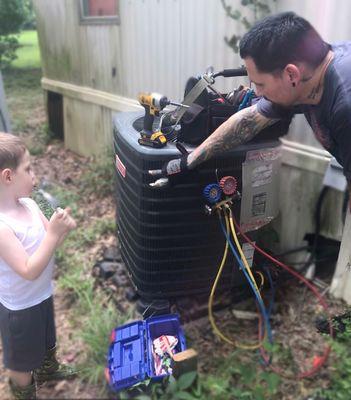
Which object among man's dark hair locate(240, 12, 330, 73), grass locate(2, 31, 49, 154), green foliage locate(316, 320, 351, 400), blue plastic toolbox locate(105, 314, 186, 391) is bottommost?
grass locate(2, 31, 49, 154)

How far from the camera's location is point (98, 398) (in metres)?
1.15

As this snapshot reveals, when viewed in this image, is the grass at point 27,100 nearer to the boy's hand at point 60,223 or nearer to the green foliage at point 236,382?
the green foliage at point 236,382

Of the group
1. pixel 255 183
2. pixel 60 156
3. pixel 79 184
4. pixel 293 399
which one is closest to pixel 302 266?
pixel 293 399

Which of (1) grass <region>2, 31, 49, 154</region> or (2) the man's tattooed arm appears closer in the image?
(2) the man's tattooed arm

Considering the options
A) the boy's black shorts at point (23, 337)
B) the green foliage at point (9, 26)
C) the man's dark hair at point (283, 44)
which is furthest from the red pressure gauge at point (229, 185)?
the green foliage at point (9, 26)

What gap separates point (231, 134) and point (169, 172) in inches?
11.0

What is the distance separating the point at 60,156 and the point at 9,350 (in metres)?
4.28

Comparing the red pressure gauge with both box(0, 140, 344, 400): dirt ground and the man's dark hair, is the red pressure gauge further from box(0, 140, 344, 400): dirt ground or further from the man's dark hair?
box(0, 140, 344, 400): dirt ground

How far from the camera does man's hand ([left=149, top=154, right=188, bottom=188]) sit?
146 cm

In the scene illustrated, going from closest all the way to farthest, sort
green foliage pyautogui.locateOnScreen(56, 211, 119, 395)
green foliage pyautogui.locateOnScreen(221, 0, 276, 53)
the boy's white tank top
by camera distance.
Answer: the boy's white tank top
green foliage pyautogui.locateOnScreen(56, 211, 119, 395)
green foliage pyautogui.locateOnScreen(221, 0, 276, 53)

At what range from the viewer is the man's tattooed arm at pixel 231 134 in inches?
58.7

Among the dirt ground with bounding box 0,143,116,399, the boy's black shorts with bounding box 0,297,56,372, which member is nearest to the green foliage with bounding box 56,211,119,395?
the dirt ground with bounding box 0,143,116,399

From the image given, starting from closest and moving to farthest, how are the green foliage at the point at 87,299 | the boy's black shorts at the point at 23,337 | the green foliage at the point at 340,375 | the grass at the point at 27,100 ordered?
the boy's black shorts at the point at 23,337 → the green foliage at the point at 340,375 → the green foliage at the point at 87,299 → the grass at the point at 27,100

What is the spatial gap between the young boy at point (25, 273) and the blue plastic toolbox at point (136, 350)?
0.61 ft
